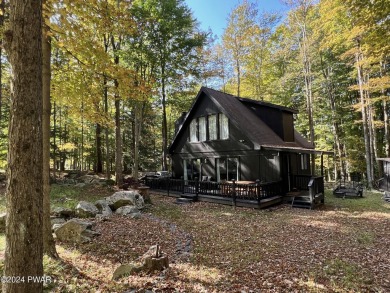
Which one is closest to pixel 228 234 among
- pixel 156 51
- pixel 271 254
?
pixel 271 254

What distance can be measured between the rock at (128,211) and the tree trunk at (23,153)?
7.02 metres

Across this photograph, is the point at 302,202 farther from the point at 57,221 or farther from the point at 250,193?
the point at 57,221

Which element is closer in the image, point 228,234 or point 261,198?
point 228,234

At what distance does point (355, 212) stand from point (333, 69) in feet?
62.3

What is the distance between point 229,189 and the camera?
13.2 m

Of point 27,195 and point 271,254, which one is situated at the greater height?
point 27,195

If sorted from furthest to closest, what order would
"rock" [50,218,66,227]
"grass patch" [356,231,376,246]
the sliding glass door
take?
the sliding glass door, "rock" [50,218,66,227], "grass patch" [356,231,376,246]

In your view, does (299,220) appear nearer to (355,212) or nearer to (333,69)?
(355,212)

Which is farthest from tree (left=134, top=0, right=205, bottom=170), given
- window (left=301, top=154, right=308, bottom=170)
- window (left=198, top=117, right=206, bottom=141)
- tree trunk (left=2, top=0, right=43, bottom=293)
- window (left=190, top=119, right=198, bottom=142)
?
tree trunk (left=2, top=0, right=43, bottom=293)

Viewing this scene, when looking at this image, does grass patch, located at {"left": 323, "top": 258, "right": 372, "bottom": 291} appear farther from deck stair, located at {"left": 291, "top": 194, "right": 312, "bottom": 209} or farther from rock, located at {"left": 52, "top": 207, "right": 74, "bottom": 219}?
rock, located at {"left": 52, "top": 207, "right": 74, "bottom": 219}

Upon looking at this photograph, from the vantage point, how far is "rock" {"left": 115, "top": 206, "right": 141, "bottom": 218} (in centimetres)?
981

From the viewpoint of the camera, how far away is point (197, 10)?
21578mm

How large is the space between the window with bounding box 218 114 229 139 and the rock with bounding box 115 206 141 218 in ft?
27.1

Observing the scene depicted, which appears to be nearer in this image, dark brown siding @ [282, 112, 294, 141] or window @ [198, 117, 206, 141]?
dark brown siding @ [282, 112, 294, 141]
